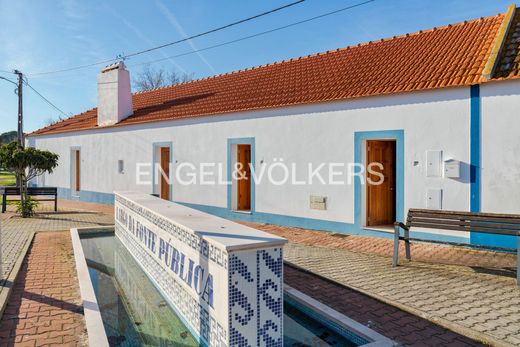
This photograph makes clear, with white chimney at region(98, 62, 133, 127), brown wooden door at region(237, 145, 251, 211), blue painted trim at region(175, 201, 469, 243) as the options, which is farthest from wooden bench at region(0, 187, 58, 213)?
brown wooden door at region(237, 145, 251, 211)

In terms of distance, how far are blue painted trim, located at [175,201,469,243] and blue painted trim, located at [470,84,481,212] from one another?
2.97 feet

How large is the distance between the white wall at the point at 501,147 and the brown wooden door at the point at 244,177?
7.31 metres

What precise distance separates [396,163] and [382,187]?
144cm

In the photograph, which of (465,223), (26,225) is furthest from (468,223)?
(26,225)

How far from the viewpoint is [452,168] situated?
27.0 ft

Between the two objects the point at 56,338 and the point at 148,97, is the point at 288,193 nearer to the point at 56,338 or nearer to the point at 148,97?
the point at 56,338

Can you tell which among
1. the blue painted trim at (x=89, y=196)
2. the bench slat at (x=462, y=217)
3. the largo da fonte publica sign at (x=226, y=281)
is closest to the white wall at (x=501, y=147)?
the bench slat at (x=462, y=217)

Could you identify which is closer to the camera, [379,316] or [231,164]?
[379,316]

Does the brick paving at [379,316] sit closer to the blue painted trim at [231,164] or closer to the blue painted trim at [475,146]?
the blue painted trim at [475,146]

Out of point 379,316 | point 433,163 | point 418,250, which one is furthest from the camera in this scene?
point 433,163

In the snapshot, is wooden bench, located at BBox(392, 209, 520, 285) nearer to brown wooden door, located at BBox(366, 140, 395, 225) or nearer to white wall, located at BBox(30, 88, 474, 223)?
white wall, located at BBox(30, 88, 474, 223)

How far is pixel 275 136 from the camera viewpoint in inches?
456

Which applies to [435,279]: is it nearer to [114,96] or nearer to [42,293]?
[42,293]

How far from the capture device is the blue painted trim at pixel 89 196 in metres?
17.7
